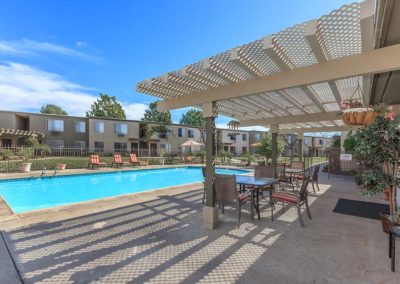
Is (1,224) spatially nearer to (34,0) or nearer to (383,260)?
(383,260)

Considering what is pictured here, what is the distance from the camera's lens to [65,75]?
25.4 m

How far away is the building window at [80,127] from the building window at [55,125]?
4.59 feet

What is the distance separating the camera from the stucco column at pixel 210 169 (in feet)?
14.0

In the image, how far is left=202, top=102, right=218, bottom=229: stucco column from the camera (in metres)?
4.28

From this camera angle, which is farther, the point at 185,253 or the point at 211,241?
the point at 211,241

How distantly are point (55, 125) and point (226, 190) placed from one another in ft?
84.8

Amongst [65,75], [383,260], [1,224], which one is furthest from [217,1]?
[65,75]

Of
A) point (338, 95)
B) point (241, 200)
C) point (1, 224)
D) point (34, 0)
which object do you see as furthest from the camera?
point (34, 0)

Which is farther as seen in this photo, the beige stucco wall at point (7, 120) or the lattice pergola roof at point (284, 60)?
the beige stucco wall at point (7, 120)

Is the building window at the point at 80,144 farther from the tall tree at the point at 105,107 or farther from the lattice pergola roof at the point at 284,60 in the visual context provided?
the lattice pergola roof at the point at 284,60

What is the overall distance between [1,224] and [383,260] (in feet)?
22.1

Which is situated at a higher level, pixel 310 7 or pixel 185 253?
pixel 310 7

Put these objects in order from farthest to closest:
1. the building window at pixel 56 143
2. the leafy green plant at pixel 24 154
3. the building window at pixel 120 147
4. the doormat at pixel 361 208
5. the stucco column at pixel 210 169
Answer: the building window at pixel 120 147 < the building window at pixel 56 143 < the leafy green plant at pixel 24 154 < the doormat at pixel 361 208 < the stucco column at pixel 210 169

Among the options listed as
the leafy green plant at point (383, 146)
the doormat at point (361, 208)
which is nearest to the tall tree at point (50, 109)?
the doormat at point (361, 208)
